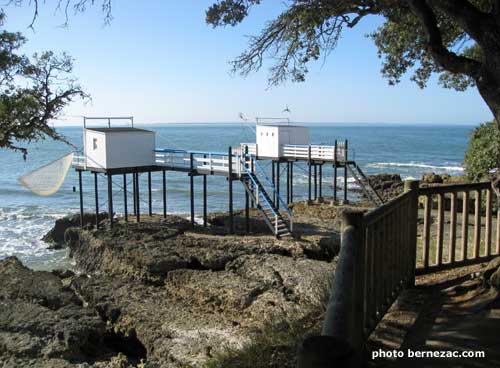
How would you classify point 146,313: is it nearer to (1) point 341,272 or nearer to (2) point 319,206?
(1) point 341,272

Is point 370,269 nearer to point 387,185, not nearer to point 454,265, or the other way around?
point 454,265

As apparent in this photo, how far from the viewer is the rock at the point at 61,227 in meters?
28.2

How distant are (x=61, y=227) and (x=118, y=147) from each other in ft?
21.4

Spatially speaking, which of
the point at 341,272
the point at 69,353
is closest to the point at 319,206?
the point at 69,353

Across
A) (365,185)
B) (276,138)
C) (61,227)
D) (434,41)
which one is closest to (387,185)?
(276,138)

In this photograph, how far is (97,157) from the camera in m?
26.3

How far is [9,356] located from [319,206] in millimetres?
22481

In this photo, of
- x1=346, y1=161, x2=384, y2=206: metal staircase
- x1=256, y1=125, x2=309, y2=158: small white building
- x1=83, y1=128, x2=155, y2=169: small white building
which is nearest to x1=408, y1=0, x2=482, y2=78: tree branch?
x1=346, y1=161, x2=384, y2=206: metal staircase

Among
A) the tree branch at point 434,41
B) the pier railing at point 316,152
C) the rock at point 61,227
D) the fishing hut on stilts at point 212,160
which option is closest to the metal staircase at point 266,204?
the fishing hut on stilts at point 212,160

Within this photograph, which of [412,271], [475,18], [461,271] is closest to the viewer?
[475,18]

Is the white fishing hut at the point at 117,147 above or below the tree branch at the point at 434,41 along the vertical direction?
below

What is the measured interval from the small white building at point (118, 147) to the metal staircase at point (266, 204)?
21.0 feet

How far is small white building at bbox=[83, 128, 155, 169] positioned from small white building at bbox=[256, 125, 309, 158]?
7.81m

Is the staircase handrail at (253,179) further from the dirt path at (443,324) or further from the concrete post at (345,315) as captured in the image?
the concrete post at (345,315)
